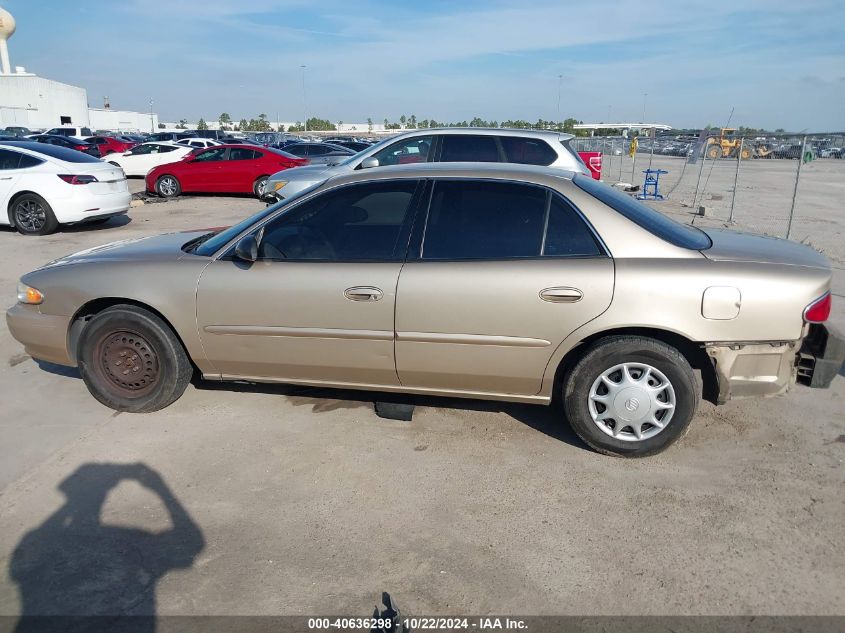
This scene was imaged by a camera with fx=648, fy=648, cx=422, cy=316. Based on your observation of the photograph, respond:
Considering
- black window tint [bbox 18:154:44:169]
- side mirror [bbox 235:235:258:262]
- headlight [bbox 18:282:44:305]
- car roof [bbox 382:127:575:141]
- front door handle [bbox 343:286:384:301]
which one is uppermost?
car roof [bbox 382:127:575:141]

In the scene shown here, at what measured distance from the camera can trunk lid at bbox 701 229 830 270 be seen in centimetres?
365

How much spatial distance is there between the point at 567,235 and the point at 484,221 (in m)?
0.49

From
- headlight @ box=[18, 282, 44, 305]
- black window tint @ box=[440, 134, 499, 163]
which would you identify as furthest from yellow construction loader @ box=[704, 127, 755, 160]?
headlight @ box=[18, 282, 44, 305]

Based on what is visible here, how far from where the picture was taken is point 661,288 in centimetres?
353

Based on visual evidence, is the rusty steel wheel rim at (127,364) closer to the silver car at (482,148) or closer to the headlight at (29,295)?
the headlight at (29,295)

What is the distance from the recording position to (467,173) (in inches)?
157

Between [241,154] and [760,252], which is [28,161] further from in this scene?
[760,252]

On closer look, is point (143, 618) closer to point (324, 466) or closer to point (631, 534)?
point (324, 466)

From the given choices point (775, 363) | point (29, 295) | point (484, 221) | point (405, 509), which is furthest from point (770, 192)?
point (29, 295)

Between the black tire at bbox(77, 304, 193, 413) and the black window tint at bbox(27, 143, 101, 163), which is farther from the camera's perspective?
the black window tint at bbox(27, 143, 101, 163)

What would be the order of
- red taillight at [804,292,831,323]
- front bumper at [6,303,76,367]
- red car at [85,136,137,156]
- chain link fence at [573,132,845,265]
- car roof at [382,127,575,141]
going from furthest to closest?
red car at [85,136,137,156] < chain link fence at [573,132,845,265] < car roof at [382,127,575,141] < front bumper at [6,303,76,367] < red taillight at [804,292,831,323]

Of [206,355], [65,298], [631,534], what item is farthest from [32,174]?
[631,534]

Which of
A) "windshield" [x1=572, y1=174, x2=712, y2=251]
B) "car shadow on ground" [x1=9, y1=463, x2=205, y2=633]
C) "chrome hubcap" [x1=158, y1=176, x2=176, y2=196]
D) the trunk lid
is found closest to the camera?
"car shadow on ground" [x1=9, y1=463, x2=205, y2=633]

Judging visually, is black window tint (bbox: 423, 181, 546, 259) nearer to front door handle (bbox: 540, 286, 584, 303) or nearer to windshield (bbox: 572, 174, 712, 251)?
front door handle (bbox: 540, 286, 584, 303)
